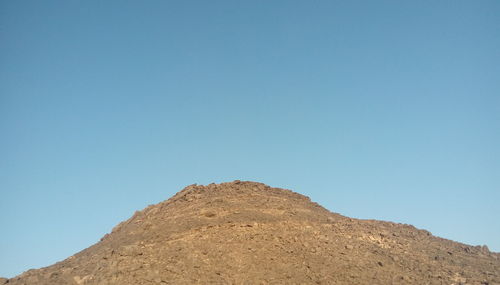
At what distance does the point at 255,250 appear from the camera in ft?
75.8

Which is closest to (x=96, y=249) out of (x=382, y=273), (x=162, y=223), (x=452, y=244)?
(x=162, y=223)

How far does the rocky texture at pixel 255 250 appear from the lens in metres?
21.6

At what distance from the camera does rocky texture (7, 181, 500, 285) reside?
21.6 metres

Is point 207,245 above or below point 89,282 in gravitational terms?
above

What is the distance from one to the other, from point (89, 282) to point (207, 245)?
523 cm

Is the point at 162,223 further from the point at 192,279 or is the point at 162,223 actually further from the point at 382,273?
the point at 382,273

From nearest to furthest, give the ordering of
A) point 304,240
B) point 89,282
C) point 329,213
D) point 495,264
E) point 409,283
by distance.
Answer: point 89,282, point 409,283, point 304,240, point 495,264, point 329,213

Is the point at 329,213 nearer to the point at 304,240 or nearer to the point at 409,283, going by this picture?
the point at 304,240

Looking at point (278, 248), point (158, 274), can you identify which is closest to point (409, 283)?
point (278, 248)

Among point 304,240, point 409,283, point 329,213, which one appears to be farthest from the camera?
point 329,213

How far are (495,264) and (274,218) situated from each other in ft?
39.0

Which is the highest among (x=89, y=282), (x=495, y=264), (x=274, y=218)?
(x=274, y=218)

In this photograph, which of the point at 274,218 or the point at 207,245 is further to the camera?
the point at 274,218

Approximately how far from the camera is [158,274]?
2117cm
